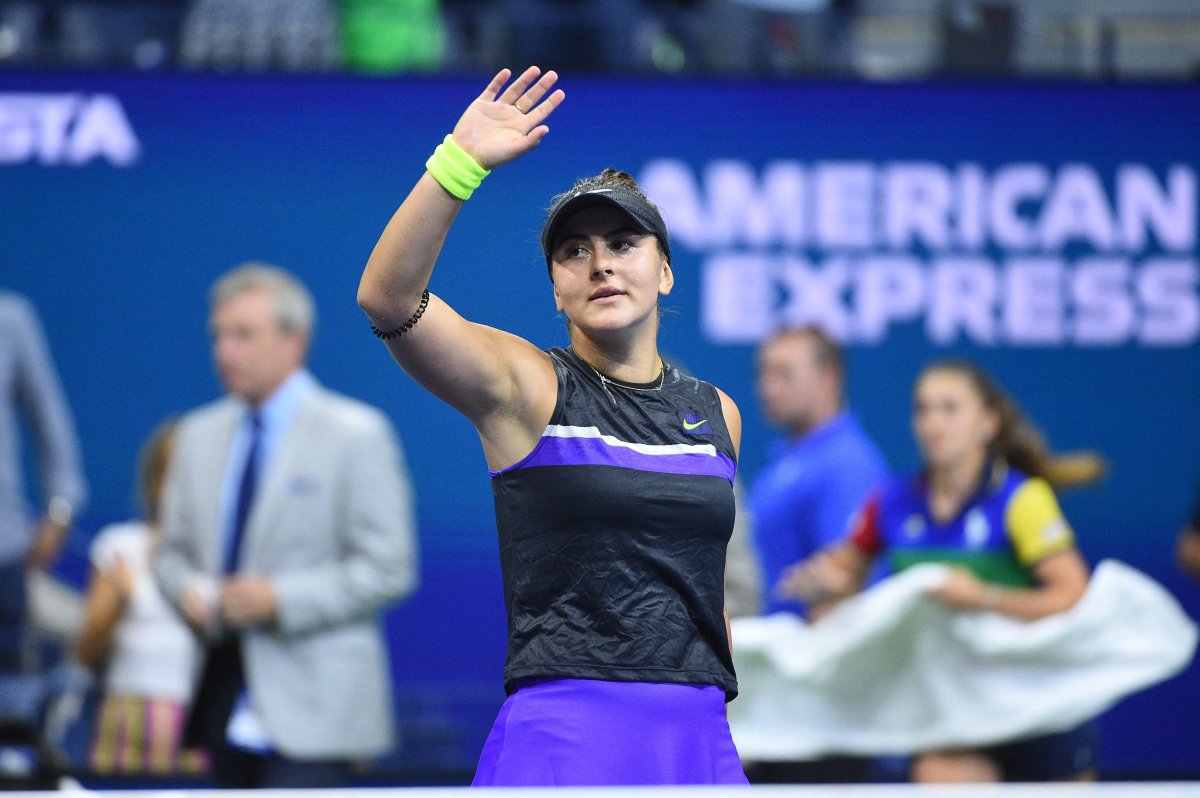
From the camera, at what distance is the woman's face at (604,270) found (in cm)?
219

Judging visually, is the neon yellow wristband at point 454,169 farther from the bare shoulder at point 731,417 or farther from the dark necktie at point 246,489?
the dark necktie at point 246,489

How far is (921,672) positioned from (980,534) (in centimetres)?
56

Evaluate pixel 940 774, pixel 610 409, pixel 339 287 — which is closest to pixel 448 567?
pixel 339 287

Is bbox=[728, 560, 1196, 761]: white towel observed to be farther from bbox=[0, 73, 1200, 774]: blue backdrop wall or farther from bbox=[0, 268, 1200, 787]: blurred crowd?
bbox=[0, 73, 1200, 774]: blue backdrop wall

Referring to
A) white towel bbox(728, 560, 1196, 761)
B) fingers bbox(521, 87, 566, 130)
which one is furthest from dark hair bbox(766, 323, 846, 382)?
fingers bbox(521, 87, 566, 130)

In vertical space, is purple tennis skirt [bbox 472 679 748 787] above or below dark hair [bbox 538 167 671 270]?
below

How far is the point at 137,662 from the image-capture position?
5363 mm

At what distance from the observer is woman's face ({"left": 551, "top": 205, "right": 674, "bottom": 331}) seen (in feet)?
7.17

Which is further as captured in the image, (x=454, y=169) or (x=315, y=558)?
(x=315, y=558)

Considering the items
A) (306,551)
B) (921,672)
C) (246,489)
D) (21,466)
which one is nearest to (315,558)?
(306,551)

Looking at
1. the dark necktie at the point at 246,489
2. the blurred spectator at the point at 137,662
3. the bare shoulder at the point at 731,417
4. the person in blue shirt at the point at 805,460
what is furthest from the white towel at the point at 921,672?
the bare shoulder at the point at 731,417

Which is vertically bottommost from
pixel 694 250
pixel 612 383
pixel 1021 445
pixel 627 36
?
pixel 1021 445

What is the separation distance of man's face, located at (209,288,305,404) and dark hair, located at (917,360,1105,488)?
7.79ft

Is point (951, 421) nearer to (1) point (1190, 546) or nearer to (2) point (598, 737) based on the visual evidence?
(1) point (1190, 546)
